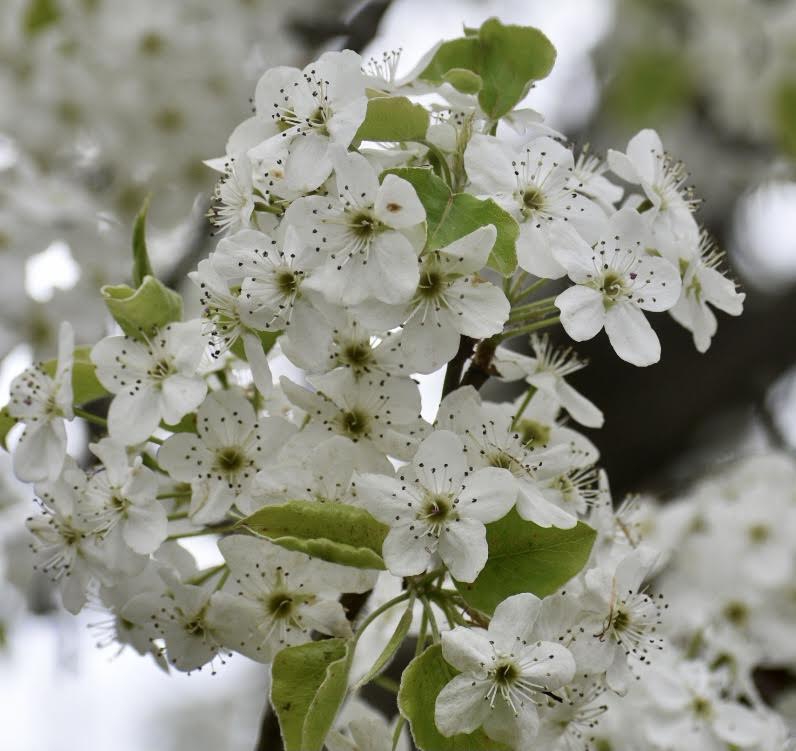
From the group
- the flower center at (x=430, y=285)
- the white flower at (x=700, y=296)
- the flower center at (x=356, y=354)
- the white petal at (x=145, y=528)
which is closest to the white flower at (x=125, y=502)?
the white petal at (x=145, y=528)

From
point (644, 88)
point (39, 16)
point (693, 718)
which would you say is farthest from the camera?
point (644, 88)

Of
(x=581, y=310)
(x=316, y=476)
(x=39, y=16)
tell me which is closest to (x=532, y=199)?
(x=581, y=310)

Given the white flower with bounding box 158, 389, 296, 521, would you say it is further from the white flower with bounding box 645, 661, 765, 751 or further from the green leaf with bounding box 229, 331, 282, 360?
the white flower with bounding box 645, 661, 765, 751

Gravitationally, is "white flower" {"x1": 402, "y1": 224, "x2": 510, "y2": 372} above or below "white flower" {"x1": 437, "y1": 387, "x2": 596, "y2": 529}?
above

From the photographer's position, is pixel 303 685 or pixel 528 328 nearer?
pixel 303 685

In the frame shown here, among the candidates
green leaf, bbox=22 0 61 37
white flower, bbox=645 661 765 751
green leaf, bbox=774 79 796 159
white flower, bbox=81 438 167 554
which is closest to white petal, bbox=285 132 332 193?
white flower, bbox=81 438 167 554

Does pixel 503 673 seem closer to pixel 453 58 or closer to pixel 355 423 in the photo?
pixel 355 423

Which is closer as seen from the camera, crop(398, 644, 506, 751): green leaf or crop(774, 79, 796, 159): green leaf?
crop(398, 644, 506, 751): green leaf
